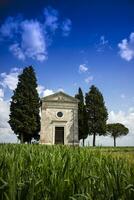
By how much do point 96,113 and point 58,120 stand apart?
22.0 ft

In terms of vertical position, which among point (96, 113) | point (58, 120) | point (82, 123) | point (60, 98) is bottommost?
point (82, 123)

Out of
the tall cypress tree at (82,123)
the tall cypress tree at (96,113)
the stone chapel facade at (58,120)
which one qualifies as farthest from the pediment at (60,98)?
the tall cypress tree at (96,113)

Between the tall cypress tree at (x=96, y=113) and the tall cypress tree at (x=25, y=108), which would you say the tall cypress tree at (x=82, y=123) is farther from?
the tall cypress tree at (x=25, y=108)

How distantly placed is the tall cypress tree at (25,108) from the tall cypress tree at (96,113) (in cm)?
791

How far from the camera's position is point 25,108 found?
36.2 metres

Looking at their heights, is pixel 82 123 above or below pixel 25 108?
below

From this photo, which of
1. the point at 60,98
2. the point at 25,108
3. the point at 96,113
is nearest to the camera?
the point at 25,108

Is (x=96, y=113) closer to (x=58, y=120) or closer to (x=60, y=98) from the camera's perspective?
(x=60, y=98)

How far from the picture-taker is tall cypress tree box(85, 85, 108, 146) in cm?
4009

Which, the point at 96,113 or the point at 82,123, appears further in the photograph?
the point at 96,113

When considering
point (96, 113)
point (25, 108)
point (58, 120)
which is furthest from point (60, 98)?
point (96, 113)

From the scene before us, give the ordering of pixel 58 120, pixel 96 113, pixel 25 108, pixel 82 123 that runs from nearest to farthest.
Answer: pixel 25 108 < pixel 58 120 < pixel 82 123 < pixel 96 113

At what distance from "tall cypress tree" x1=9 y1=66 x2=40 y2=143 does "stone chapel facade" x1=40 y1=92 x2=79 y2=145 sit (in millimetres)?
1263

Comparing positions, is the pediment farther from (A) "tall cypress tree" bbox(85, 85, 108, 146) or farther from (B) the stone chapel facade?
(A) "tall cypress tree" bbox(85, 85, 108, 146)
